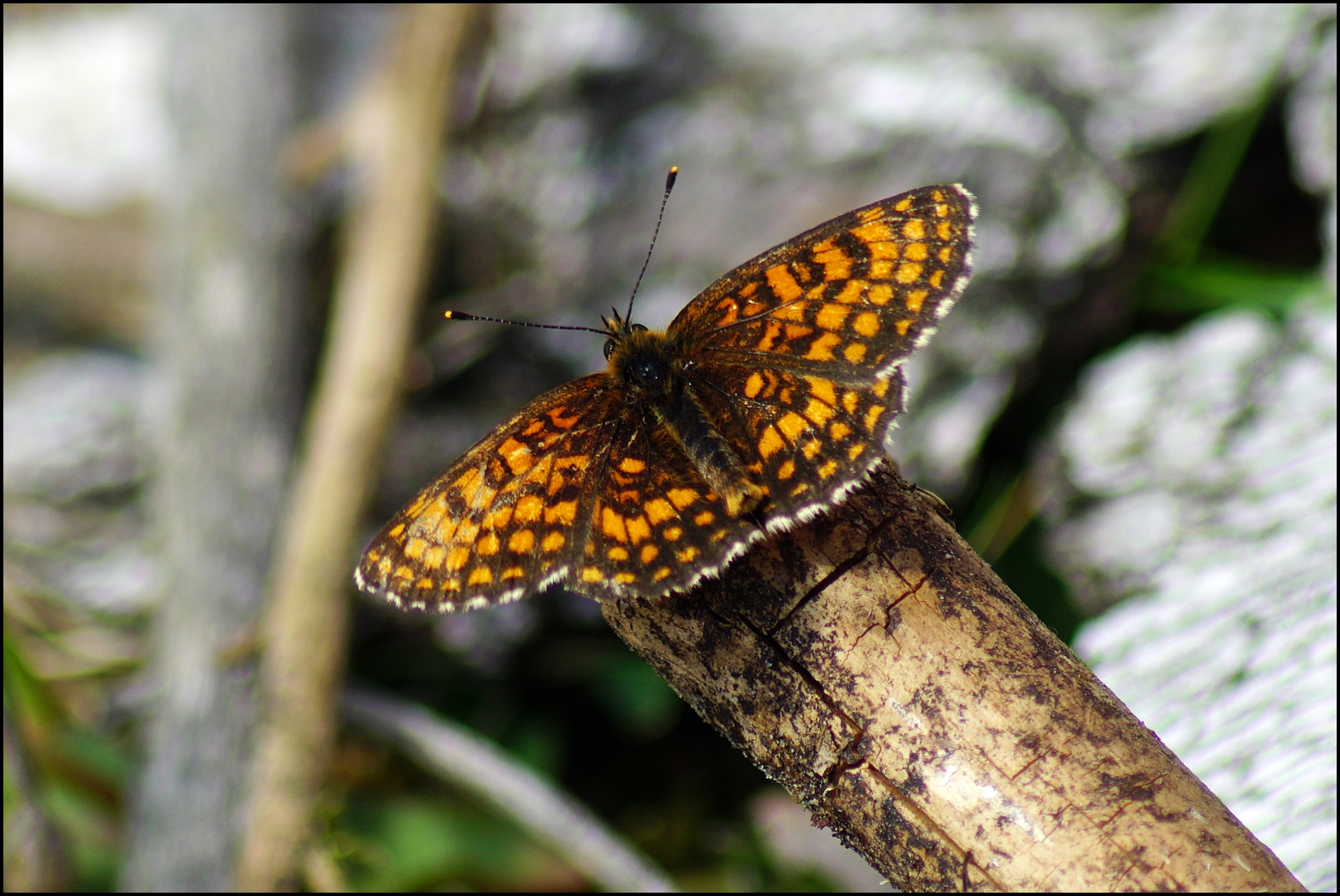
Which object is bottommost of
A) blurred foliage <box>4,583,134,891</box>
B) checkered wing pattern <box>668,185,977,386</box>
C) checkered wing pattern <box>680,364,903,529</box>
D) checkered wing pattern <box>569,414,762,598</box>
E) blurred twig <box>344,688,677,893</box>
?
blurred foliage <box>4,583,134,891</box>

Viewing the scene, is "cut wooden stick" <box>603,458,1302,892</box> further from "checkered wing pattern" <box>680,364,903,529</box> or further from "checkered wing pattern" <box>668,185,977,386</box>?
"checkered wing pattern" <box>668,185,977,386</box>

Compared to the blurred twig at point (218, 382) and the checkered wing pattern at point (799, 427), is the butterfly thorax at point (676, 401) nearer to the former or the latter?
the checkered wing pattern at point (799, 427)

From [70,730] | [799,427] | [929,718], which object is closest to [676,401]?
[799,427]

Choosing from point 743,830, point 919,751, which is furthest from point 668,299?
point 919,751

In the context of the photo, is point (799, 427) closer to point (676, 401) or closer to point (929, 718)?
point (676, 401)

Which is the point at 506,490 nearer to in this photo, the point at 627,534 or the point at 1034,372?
the point at 627,534

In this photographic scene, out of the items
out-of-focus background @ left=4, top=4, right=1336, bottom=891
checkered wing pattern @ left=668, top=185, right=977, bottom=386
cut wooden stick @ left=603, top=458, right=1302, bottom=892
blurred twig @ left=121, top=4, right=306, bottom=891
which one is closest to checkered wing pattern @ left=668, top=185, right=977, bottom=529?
checkered wing pattern @ left=668, top=185, right=977, bottom=386

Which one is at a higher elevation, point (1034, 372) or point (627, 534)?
point (627, 534)

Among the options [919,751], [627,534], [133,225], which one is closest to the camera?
[919,751]
